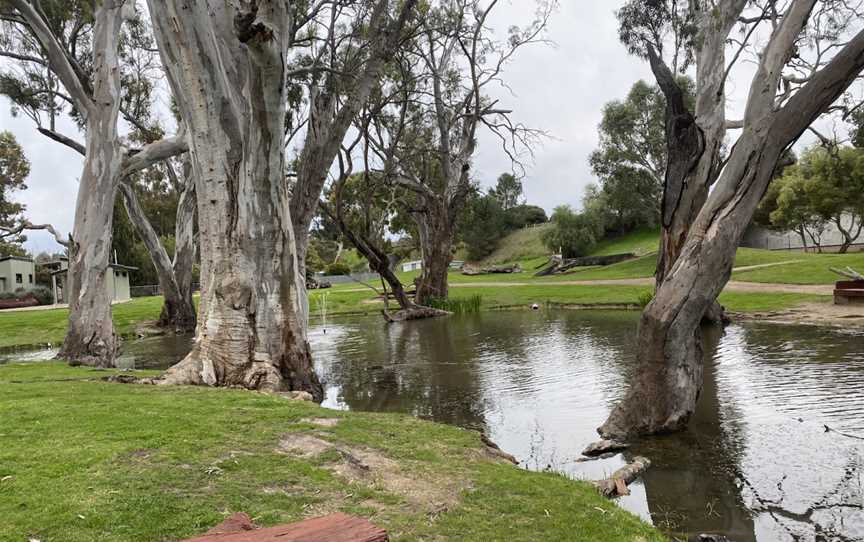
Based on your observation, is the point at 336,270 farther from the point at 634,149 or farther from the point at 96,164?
the point at 96,164

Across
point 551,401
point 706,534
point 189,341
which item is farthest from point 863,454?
point 189,341

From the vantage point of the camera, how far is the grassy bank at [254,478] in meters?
3.58

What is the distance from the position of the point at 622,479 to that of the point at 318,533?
157 inches

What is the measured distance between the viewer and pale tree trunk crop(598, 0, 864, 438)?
6953 millimetres

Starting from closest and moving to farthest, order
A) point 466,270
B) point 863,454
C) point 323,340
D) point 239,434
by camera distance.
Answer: point 239,434, point 863,454, point 323,340, point 466,270

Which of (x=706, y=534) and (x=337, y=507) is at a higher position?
(x=337, y=507)

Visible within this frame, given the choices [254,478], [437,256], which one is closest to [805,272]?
[437,256]

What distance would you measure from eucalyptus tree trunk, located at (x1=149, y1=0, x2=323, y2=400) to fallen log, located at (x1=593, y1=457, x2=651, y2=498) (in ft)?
16.8

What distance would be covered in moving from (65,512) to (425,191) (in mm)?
23010

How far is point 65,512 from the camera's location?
Result: 3.46m

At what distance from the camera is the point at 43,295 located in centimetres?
4481

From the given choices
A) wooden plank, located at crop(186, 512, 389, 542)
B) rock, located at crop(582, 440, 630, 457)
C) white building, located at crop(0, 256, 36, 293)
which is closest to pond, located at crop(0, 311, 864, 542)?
rock, located at crop(582, 440, 630, 457)

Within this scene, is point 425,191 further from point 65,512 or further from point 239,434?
point 65,512

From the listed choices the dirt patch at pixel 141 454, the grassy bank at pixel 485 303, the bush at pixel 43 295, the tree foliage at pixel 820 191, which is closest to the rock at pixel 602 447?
the dirt patch at pixel 141 454
